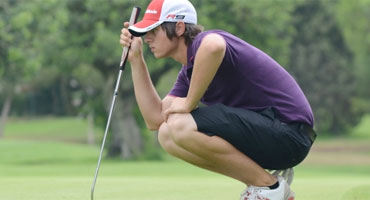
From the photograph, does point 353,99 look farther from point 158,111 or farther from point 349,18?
point 158,111

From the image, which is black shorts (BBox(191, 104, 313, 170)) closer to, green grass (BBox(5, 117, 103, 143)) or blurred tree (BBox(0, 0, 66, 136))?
blurred tree (BBox(0, 0, 66, 136))

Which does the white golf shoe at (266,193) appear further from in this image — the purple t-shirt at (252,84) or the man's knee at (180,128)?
the man's knee at (180,128)

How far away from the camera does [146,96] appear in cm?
577

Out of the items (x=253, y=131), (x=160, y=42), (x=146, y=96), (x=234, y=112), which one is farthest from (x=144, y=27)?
(x=253, y=131)

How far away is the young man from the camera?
5.08 meters

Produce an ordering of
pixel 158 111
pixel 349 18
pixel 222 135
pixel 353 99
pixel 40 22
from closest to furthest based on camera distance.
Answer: pixel 222 135 < pixel 158 111 < pixel 40 22 < pixel 349 18 < pixel 353 99

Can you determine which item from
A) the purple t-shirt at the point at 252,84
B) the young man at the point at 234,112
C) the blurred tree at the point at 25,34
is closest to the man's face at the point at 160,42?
the young man at the point at 234,112

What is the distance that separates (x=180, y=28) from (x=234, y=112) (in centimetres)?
67

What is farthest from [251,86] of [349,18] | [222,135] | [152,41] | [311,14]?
[311,14]

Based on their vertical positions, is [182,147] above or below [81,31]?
above

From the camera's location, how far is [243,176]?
5.24 metres

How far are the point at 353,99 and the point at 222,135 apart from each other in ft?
167

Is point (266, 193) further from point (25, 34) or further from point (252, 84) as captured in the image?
point (25, 34)

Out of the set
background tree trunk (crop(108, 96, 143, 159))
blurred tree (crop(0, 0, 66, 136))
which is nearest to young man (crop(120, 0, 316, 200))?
blurred tree (crop(0, 0, 66, 136))
